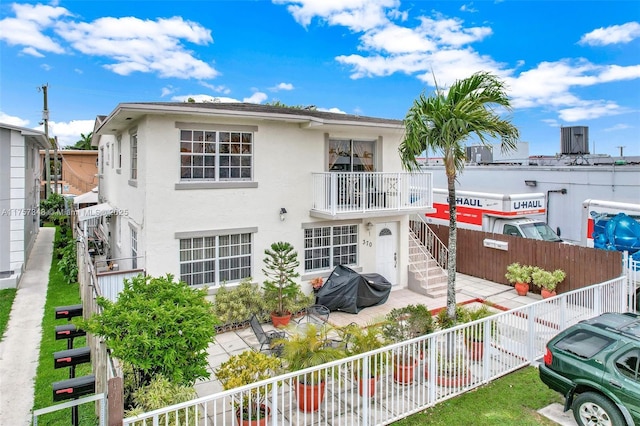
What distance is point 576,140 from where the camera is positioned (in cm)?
2377

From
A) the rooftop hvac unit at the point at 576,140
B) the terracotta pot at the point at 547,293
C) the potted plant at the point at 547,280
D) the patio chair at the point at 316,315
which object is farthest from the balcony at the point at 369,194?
the rooftop hvac unit at the point at 576,140

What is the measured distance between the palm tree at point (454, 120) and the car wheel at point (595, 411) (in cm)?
281

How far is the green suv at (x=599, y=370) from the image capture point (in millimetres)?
5758

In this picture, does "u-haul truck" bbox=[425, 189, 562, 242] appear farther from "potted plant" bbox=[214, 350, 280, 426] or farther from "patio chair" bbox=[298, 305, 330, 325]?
"potted plant" bbox=[214, 350, 280, 426]

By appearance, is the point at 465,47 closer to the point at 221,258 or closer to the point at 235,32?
the point at 235,32

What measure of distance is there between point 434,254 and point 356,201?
6.13 metres

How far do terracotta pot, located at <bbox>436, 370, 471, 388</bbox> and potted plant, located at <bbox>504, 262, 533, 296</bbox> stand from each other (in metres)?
7.88

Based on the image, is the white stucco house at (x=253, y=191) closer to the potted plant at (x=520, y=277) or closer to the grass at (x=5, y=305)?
the grass at (x=5, y=305)

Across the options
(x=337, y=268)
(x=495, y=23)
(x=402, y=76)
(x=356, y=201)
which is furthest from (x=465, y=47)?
(x=337, y=268)

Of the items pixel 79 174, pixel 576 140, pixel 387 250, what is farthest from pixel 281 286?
pixel 79 174

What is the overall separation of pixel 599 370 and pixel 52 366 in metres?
9.96

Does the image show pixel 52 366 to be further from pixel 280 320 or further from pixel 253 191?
pixel 253 191

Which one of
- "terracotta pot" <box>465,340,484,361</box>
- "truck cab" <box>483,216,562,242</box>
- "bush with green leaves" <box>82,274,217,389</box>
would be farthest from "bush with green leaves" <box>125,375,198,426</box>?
"truck cab" <box>483,216,562,242</box>

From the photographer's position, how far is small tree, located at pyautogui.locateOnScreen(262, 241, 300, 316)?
1112 centimetres
